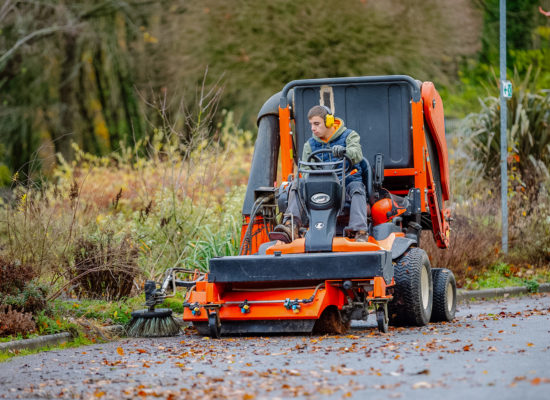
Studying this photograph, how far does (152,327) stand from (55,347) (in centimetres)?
108

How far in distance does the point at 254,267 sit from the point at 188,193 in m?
6.08

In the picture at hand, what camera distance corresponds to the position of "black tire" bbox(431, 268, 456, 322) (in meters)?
11.0

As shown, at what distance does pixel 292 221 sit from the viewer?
33.5ft

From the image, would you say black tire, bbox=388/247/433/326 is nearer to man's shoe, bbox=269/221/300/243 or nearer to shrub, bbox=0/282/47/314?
man's shoe, bbox=269/221/300/243

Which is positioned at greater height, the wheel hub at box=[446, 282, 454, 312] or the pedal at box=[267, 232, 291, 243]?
the pedal at box=[267, 232, 291, 243]

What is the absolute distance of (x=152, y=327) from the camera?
10055 millimetres

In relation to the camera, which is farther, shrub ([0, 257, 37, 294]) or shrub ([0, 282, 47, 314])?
shrub ([0, 257, 37, 294])

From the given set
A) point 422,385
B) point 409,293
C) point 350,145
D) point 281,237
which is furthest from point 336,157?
point 422,385

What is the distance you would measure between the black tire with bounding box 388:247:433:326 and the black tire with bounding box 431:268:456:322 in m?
0.64

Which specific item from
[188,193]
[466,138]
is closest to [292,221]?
[188,193]

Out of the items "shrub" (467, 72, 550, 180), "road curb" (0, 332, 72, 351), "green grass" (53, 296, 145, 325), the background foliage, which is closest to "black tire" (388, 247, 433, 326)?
"green grass" (53, 296, 145, 325)

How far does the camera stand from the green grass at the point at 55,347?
869 centimetres

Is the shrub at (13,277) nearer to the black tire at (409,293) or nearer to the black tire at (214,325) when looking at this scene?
the black tire at (214,325)

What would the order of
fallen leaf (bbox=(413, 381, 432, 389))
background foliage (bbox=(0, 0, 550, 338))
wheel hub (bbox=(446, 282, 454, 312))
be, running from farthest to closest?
background foliage (bbox=(0, 0, 550, 338)), wheel hub (bbox=(446, 282, 454, 312)), fallen leaf (bbox=(413, 381, 432, 389))
